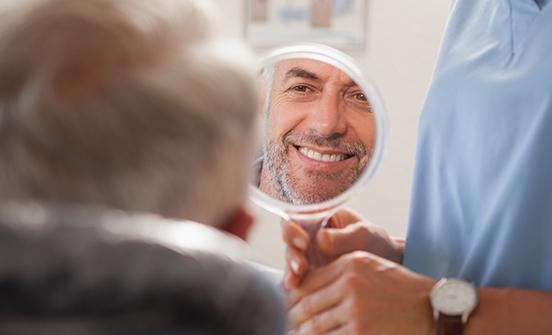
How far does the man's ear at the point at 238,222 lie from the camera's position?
0.52 metres

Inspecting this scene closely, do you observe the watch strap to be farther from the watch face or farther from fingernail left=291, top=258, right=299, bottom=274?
fingernail left=291, top=258, right=299, bottom=274

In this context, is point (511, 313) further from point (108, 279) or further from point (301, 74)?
point (108, 279)

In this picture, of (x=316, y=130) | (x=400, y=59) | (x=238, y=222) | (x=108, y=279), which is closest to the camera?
(x=108, y=279)

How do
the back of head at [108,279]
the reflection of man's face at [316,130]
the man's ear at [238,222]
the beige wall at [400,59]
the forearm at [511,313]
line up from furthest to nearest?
the beige wall at [400,59] < the reflection of man's face at [316,130] < the forearm at [511,313] < the man's ear at [238,222] < the back of head at [108,279]

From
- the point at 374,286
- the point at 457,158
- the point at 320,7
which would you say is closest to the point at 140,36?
the point at 374,286

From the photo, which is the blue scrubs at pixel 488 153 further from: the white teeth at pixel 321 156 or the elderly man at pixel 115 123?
the elderly man at pixel 115 123

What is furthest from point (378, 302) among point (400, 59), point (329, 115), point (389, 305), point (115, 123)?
point (400, 59)

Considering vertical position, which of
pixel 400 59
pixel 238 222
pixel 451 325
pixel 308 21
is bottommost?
pixel 400 59

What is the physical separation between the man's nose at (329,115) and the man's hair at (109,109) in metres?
0.54

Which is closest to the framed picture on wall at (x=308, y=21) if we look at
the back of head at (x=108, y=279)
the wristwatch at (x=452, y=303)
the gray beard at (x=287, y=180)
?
the gray beard at (x=287, y=180)

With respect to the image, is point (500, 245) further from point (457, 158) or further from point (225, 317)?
point (225, 317)

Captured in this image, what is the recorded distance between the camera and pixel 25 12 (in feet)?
1.48

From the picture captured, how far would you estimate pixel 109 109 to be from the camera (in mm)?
427

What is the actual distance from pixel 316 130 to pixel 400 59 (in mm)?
2025
